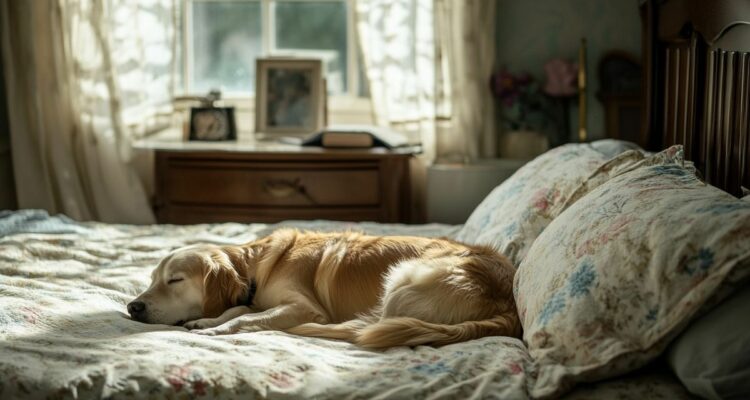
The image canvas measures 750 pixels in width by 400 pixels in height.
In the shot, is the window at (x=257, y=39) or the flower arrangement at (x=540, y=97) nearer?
the flower arrangement at (x=540, y=97)

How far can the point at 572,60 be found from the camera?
384 centimetres

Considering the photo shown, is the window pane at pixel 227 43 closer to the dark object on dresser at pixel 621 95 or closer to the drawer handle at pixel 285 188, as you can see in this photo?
the drawer handle at pixel 285 188

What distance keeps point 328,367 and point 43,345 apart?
1.63 feet

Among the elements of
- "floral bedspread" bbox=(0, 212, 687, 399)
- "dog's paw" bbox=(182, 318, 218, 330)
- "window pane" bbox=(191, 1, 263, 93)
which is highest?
"window pane" bbox=(191, 1, 263, 93)

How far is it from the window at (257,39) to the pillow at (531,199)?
1.95 m

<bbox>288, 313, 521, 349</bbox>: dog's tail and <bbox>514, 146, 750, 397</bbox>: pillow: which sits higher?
<bbox>514, 146, 750, 397</bbox>: pillow

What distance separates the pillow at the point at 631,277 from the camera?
1235 mm

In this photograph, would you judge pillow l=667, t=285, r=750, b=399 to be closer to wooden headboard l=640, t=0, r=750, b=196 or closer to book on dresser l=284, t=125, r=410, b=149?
wooden headboard l=640, t=0, r=750, b=196

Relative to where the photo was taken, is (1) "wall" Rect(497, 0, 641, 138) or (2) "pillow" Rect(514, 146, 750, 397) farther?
(1) "wall" Rect(497, 0, 641, 138)

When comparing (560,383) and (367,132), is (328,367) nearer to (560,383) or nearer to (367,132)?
(560,383)

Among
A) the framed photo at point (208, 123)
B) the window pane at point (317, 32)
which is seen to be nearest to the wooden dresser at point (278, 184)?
the framed photo at point (208, 123)

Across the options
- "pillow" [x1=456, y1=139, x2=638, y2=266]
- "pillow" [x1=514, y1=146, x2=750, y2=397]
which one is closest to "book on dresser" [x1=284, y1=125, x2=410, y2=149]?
"pillow" [x1=456, y1=139, x2=638, y2=266]

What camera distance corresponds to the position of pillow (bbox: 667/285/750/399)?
115 centimetres

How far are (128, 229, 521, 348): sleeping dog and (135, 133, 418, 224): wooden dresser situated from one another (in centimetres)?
139
